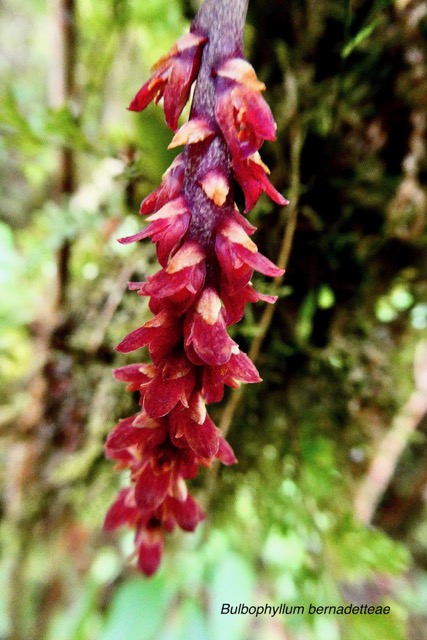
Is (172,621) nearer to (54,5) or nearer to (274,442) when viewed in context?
(274,442)

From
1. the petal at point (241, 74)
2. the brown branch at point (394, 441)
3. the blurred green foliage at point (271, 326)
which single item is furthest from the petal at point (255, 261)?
the brown branch at point (394, 441)

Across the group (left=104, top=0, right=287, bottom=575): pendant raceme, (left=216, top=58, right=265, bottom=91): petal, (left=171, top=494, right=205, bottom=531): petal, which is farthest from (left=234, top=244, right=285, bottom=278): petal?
(left=171, top=494, right=205, bottom=531): petal

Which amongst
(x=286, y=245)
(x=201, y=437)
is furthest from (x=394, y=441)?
(x=201, y=437)

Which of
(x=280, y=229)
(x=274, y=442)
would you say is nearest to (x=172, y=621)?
(x=274, y=442)

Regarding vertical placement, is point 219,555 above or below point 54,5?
below

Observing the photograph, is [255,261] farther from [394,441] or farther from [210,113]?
[394,441]

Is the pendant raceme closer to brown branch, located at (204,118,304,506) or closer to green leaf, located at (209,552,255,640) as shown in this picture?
brown branch, located at (204,118,304,506)
